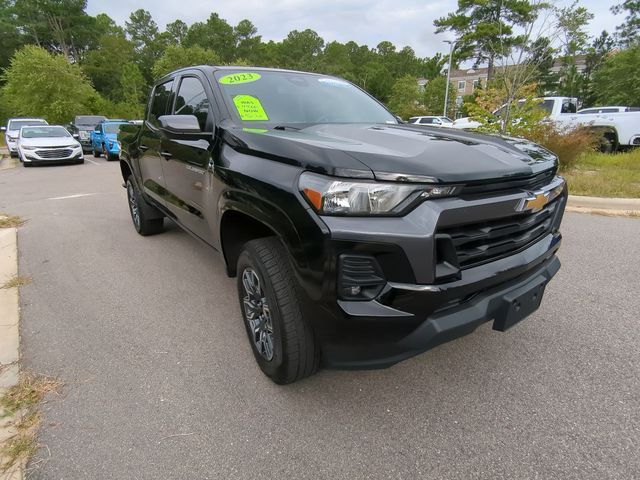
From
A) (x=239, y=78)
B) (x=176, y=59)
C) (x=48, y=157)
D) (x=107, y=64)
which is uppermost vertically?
(x=107, y=64)

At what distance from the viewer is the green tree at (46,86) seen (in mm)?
25750

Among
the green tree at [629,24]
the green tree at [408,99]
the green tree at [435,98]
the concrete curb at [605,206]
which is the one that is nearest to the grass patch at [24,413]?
the concrete curb at [605,206]

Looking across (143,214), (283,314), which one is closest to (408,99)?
(143,214)

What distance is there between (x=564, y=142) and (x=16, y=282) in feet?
30.3

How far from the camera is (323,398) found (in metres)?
2.22

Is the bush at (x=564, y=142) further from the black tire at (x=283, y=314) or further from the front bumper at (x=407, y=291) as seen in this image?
the black tire at (x=283, y=314)

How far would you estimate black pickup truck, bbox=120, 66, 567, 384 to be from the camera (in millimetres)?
1657

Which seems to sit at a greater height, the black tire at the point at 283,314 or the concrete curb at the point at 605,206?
the black tire at the point at 283,314

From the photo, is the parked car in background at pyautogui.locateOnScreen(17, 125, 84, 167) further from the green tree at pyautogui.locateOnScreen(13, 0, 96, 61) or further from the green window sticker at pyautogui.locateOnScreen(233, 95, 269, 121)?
the green tree at pyautogui.locateOnScreen(13, 0, 96, 61)

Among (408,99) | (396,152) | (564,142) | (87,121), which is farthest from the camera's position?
(408,99)

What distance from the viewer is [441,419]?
81.0 inches

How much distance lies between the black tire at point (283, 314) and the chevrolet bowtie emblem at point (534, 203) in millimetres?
1155

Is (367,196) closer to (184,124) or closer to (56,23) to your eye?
(184,124)

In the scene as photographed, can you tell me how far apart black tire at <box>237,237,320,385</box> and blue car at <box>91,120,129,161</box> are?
1550 cm
